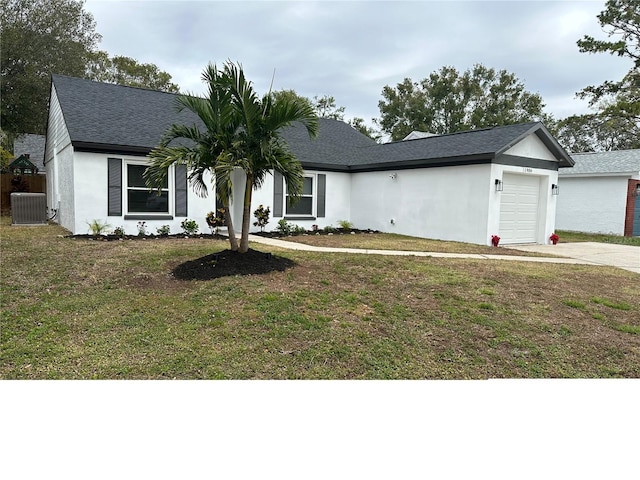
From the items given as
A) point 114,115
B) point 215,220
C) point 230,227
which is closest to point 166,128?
point 114,115

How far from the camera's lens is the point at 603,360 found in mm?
4469

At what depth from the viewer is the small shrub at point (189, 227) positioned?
39.7 ft

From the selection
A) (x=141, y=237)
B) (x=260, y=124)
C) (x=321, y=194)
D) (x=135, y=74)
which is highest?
(x=135, y=74)

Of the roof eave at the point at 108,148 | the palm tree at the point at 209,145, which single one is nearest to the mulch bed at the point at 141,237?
the roof eave at the point at 108,148

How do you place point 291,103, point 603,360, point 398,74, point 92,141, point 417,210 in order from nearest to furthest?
point 603,360, point 291,103, point 92,141, point 417,210, point 398,74

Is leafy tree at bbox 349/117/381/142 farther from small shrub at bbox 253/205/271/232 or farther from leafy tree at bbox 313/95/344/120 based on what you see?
small shrub at bbox 253/205/271/232

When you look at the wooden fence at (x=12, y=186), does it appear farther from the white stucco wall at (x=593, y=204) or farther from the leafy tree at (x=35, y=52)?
the white stucco wall at (x=593, y=204)

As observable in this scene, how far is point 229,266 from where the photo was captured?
684 cm

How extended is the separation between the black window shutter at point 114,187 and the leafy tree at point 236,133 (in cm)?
519

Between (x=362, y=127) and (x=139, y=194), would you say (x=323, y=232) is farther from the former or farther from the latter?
(x=362, y=127)

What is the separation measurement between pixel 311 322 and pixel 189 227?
8.08 meters

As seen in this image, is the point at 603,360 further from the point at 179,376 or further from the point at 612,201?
the point at 612,201
